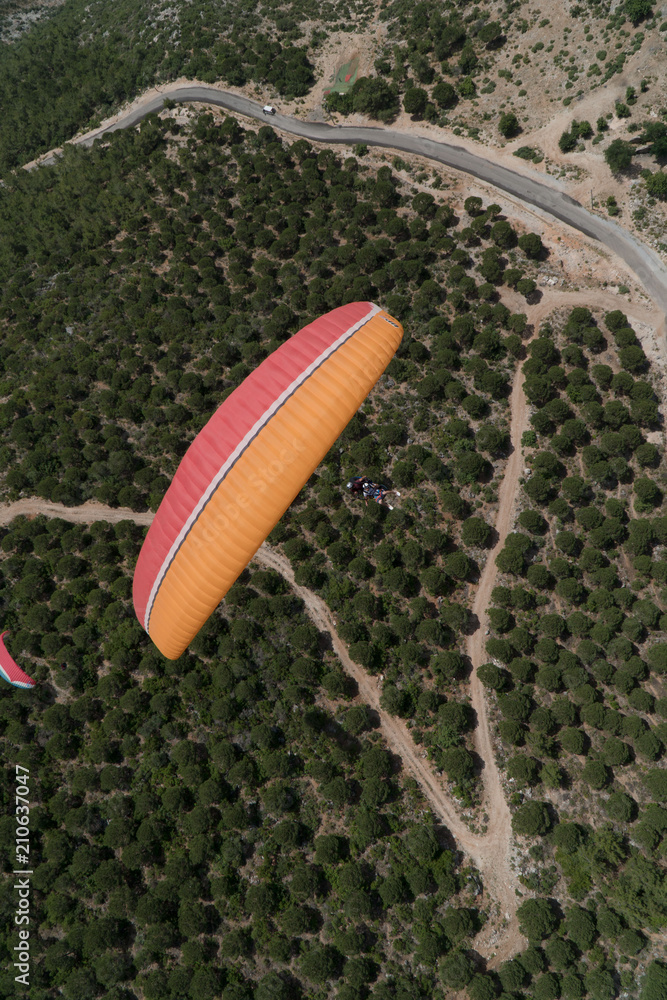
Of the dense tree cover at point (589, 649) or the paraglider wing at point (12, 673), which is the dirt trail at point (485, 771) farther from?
the paraglider wing at point (12, 673)

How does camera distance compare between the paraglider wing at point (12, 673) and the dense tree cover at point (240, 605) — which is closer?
the dense tree cover at point (240, 605)

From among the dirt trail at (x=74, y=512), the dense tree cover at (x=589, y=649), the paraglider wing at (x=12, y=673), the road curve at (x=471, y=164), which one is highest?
the road curve at (x=471, y=164)

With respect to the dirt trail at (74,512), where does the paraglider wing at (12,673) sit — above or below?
below

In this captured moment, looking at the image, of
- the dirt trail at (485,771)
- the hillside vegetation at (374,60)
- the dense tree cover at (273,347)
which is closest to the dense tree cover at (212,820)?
the dirt trail at (485,771)

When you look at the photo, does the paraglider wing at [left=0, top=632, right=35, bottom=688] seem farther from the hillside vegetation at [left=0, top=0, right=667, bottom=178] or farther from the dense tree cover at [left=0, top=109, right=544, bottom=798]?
the hillside vegetation at [left=0, top=0, right=667, bottom=178]

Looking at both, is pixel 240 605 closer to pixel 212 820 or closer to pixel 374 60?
pixel 212 820

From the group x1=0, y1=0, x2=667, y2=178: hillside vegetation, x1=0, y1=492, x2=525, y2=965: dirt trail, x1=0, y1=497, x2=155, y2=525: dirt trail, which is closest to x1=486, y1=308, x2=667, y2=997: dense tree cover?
x1=0, y1=492, x2=525, y2=965: dirt trail
